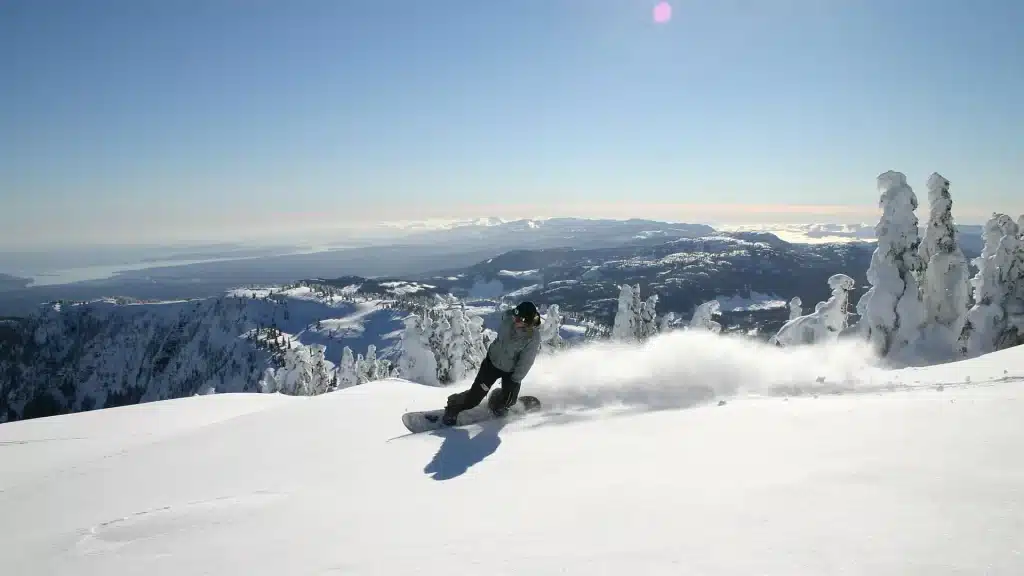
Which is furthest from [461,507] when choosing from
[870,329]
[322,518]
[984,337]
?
[984,337]

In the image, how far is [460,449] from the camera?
7.16m

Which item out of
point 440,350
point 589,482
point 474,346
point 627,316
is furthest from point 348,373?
point 589,482

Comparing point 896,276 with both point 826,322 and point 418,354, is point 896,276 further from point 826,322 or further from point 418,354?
point 418,354

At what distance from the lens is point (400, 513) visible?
4.72m

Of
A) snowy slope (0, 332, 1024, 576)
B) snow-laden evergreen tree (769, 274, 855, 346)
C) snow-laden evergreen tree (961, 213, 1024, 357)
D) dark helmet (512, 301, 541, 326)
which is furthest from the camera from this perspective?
snow-laden evergreen tree (769, 274, 855, 346)

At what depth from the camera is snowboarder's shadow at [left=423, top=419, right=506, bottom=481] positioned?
6.21 m

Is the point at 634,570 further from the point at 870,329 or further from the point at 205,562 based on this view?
the point at 870,329

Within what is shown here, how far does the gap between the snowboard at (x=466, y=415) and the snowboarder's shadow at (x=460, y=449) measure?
308 mm

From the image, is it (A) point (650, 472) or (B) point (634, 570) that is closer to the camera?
(B) point (634, 570)

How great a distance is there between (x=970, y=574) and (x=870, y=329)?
32.0 metres

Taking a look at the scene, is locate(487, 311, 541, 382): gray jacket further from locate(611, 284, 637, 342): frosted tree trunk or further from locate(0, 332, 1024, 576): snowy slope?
locate(611, 284, 637, 342): frosted tree trunk

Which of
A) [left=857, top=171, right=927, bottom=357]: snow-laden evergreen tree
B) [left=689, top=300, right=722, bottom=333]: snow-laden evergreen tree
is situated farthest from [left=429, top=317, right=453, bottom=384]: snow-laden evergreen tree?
[left=857, top=171, right=927, bottom=357]: snow-laden evergreen tree

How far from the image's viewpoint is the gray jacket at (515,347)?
9188 mm

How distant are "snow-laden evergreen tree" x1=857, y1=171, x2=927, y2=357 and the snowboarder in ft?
89.6
